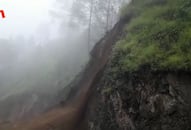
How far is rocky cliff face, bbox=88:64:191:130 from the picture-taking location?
10539mm

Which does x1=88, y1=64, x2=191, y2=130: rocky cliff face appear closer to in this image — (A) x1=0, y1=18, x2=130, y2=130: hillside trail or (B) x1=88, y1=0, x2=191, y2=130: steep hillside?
(B) x1=88, y1=0, x2=191, y2=130: steep hillside

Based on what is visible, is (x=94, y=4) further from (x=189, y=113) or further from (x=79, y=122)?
(x=189, y=113)

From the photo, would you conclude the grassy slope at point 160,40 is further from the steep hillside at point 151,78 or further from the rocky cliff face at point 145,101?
the rocky cliff face at point 145,101

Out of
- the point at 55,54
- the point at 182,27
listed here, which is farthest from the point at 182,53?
the point at 55,54

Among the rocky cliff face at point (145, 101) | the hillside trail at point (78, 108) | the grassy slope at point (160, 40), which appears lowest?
the hillside trail at point (78, 108)

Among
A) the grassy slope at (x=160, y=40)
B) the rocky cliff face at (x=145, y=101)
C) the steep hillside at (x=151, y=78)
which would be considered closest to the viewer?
the rocky cliff face at (x=145, y=101)

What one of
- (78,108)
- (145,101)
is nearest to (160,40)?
(145,101)

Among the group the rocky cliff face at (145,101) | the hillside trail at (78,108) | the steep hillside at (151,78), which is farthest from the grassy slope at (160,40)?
the hillside trail at (78,108)

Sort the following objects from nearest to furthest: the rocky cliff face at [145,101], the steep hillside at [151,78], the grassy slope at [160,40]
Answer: the rocky cliff face at [145,101] → the steep hillside at [151,78] → the grassy slope at [160,40]

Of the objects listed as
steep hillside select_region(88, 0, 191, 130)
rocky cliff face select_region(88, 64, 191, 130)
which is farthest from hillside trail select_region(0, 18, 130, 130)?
rocky cliff face select_region(88, 64, 191, 130)

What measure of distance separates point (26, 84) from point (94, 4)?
1507 centimetres

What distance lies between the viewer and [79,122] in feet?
57.5

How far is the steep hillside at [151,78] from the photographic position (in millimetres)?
10773

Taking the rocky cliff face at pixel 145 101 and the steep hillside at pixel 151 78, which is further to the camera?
the steep hillside at pixel 151 78
